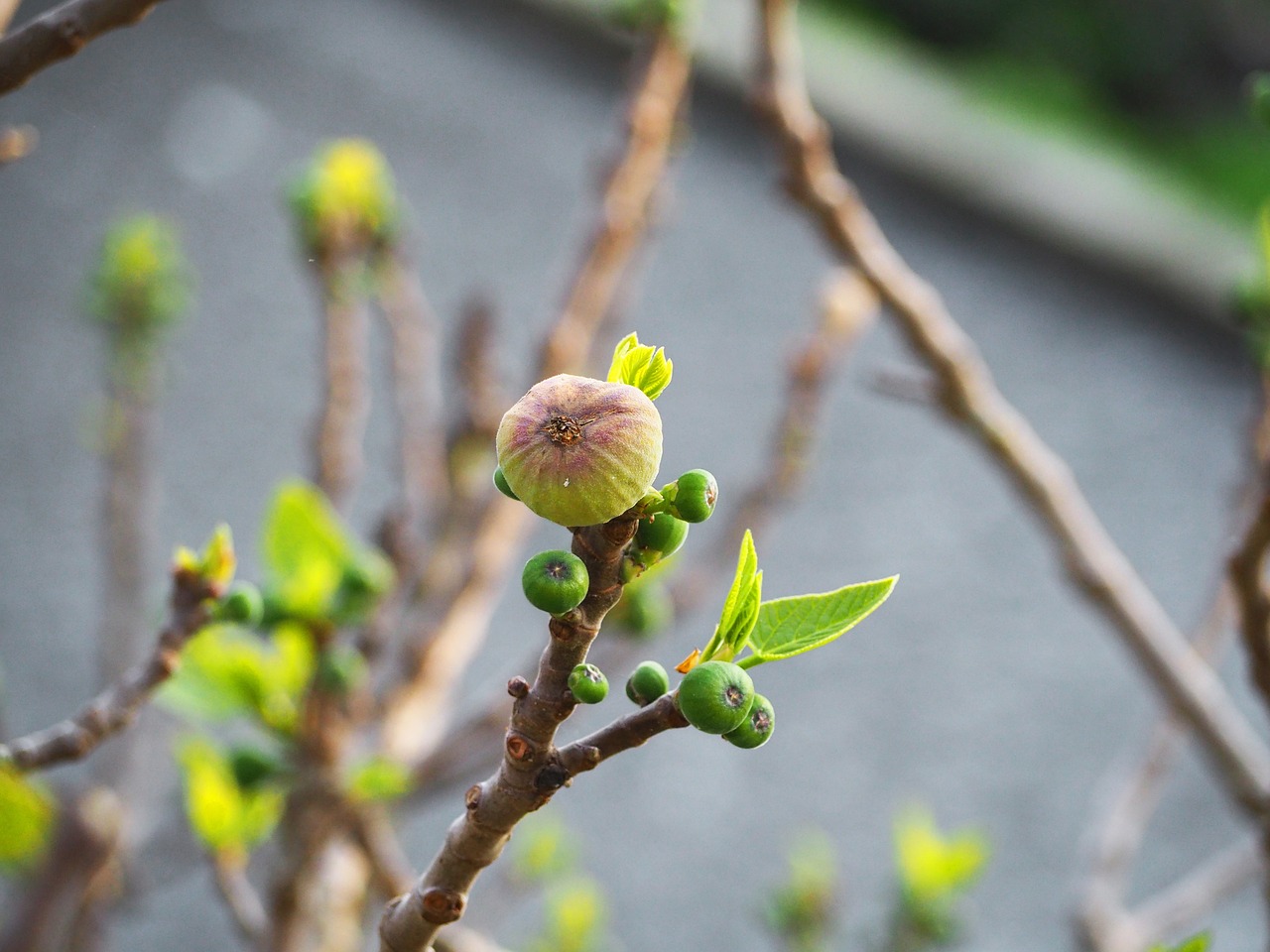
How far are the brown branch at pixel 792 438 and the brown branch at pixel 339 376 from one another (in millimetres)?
278

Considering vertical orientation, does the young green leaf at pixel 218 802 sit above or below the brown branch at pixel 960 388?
below

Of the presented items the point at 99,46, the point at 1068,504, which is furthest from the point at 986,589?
the point at 99,46

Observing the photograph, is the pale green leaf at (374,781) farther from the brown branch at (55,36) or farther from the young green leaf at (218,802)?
the brown branch at (55,36)

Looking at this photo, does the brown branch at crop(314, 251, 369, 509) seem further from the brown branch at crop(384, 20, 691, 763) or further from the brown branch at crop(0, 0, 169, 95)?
the brown branch at crop(0, 0, 169, 95)

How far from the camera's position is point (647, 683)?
13.2 inches

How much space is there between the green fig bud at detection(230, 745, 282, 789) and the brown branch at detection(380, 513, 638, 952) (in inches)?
13.8

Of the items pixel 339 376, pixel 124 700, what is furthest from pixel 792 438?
pixel 124 700

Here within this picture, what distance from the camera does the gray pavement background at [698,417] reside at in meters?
2.03

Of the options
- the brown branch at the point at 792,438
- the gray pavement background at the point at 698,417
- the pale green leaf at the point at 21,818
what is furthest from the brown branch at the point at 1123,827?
the gray pavement background at the point at 698,417

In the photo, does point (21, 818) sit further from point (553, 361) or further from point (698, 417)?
point (698, 417)

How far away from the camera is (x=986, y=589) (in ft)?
7.83

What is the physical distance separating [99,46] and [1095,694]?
2.36 metres

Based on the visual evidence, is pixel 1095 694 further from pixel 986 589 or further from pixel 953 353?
pixel 953 353

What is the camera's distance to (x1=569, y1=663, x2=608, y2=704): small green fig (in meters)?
0.29
